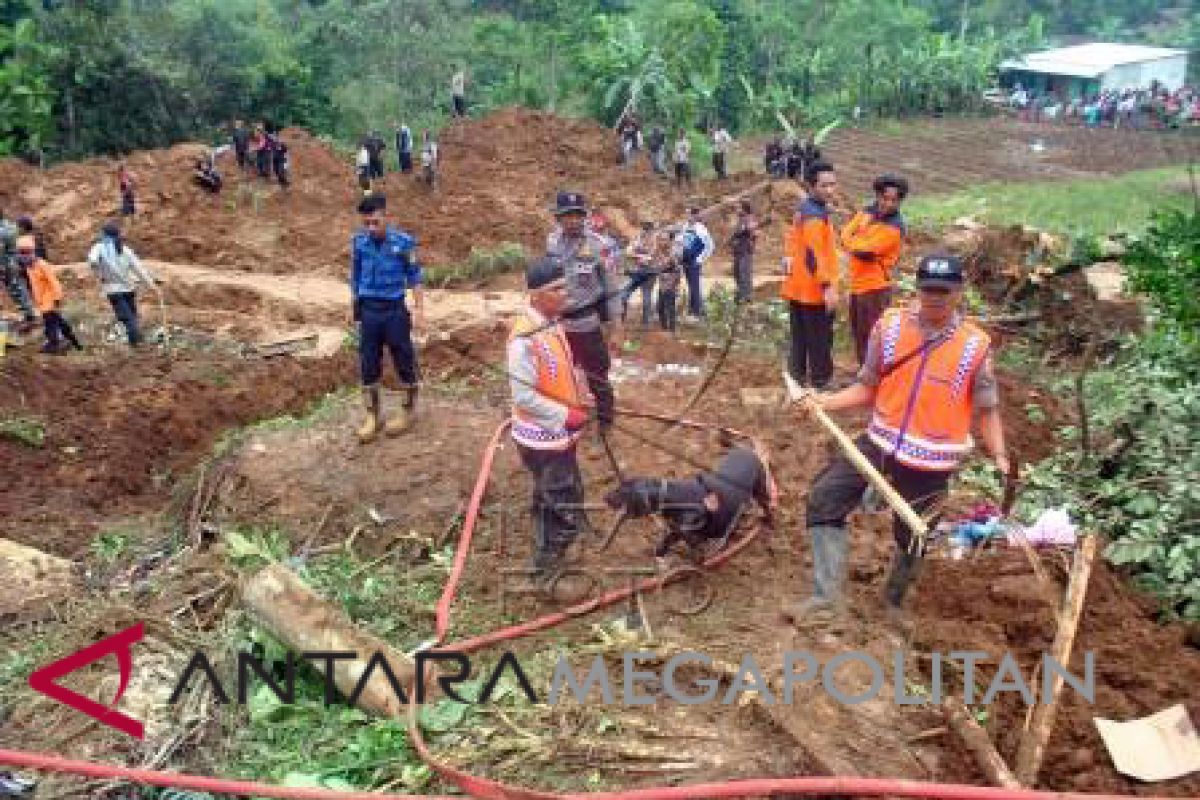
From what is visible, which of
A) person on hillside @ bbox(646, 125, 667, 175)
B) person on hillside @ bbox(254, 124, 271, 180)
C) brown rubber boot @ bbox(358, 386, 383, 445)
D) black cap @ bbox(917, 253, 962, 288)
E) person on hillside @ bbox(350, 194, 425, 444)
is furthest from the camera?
person on hillside @ bbox(646, 125, 667, 175)

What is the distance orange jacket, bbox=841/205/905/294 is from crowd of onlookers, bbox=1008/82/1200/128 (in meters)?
28.3

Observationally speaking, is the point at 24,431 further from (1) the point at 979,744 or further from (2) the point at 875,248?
(1) the point at 979,744

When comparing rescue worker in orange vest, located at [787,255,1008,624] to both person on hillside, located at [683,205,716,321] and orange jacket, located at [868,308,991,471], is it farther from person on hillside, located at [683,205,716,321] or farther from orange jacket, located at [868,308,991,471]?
person on hillside, located at [683,205,716,321]

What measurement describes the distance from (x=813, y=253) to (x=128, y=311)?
7229 mm

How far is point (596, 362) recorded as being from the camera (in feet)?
21.5

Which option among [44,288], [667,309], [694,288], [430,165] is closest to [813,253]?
[667,309]

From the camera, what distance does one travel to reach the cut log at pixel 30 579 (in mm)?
5812

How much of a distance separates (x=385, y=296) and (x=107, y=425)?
3628 millimetres

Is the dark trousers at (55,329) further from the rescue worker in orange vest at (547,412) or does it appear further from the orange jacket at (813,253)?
the orange jacket at (813,253)

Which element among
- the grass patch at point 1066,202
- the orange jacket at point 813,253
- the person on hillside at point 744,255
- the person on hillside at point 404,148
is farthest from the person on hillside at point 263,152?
the orange jacket at point 813,253

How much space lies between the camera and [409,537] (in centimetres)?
592

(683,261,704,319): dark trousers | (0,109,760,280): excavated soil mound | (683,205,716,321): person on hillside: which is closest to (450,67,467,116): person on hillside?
(0,109,760,280): excavated soil mound

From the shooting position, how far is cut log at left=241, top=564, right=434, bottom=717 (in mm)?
4434

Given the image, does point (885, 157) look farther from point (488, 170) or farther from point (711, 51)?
point (488, 170)
